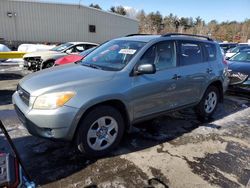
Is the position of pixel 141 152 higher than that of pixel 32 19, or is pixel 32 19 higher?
pixel 32 19

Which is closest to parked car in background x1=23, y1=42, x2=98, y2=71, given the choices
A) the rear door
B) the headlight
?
the rear door

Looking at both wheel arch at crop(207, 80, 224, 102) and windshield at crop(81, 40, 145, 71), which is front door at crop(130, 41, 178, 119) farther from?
wheel arch at crop(207, 80, 224, 102)

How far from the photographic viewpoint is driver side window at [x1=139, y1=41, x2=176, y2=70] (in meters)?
4.20

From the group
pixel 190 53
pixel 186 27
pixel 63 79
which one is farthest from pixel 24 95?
pixel 186 27

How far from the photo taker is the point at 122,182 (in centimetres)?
325

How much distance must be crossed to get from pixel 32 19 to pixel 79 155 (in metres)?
20.7

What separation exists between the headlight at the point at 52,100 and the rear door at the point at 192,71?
2213 millimetres

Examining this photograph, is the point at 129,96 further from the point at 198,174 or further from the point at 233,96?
the point at 233,96

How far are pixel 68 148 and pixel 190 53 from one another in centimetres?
294

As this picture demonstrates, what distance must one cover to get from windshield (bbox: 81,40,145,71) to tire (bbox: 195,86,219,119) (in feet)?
7.07

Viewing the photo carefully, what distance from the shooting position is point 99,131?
12.2ft

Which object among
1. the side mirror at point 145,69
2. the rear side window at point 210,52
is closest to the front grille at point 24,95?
the side mirror at point 145,69

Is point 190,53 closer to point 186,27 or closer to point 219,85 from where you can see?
point 219,85

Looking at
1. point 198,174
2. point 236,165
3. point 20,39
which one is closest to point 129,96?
point 198,174
